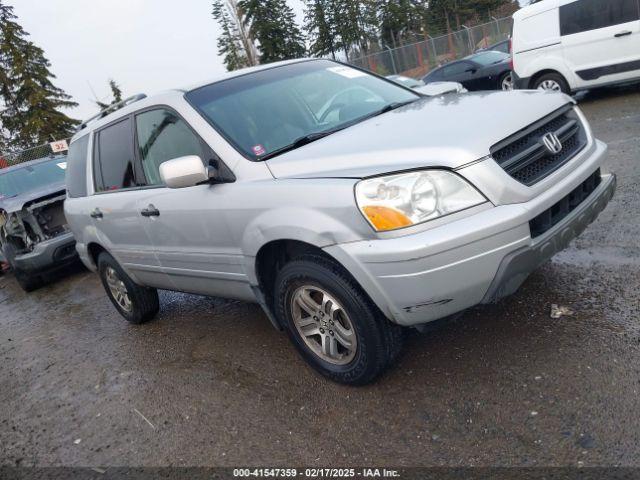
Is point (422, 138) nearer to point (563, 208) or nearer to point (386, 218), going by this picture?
point (386, 218)

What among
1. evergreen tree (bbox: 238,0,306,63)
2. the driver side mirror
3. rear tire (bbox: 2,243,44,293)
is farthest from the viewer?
evergreen tree (bbox: 238,0,306,63)

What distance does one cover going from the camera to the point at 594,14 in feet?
28.9

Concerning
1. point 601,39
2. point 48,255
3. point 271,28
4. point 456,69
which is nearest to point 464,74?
point 456,69

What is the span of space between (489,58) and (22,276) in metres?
11.4

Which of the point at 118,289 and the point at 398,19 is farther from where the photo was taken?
the point at 398,19

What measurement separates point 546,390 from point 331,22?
59.6 metres

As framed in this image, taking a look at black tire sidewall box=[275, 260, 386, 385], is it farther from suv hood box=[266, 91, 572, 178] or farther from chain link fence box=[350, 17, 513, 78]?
chain link fence box=[350, 17, 513, 78]

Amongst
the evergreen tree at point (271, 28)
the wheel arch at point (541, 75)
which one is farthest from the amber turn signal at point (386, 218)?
the evergreen tree at point (271, 28)

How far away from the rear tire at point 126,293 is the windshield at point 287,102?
197 cm

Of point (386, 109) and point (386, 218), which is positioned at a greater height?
point (386, 109)

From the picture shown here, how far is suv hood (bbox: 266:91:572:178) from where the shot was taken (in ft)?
8.03

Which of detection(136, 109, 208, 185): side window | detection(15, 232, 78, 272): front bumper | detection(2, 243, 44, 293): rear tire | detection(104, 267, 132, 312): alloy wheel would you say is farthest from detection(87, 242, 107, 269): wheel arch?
detection(2, 243, 44, 293): rear tire

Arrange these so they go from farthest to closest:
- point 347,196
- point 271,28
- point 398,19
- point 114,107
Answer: point 398,19 < point 271,28 < point 114,107 < point 347,196

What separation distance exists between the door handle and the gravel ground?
1090mm
